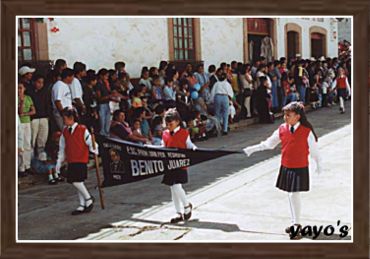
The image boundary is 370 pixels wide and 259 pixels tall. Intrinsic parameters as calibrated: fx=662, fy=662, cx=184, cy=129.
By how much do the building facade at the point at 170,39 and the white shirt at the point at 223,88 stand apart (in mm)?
233

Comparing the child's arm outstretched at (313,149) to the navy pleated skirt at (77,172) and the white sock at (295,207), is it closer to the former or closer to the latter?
the white sock at (295,207)

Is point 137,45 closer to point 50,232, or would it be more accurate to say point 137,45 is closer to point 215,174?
point 215,174

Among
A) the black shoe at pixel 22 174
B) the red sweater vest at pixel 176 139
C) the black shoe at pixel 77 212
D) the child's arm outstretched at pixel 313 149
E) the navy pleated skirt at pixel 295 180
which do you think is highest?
the red sweater vest at pixel 176 139

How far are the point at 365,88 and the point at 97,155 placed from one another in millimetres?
2348

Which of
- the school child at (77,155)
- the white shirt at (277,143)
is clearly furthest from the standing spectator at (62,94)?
the white shirt at (277,143)

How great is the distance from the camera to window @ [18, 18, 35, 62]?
5258 mm

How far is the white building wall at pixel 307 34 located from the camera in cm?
547

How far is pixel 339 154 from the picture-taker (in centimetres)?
550

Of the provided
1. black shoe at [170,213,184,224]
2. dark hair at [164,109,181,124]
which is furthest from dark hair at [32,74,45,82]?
black shoe at [170,213,184,224]

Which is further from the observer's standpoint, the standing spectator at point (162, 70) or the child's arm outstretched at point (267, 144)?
the standing spectator at point (162, 70)

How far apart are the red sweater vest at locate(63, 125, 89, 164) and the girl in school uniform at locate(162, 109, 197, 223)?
0.75 metres

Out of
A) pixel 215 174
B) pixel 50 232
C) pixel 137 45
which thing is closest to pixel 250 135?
pixel 215 174
